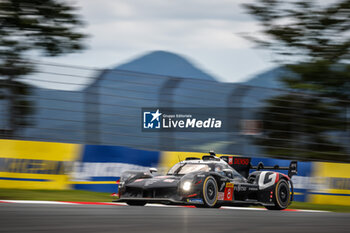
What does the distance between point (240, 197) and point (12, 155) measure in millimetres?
3845

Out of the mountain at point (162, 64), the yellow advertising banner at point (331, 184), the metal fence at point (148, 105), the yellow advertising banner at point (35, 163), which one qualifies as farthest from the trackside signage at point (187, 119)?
the mountain at point (162, 64)

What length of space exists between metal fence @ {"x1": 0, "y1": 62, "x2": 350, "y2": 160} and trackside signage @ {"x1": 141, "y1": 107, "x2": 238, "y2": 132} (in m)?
0.10

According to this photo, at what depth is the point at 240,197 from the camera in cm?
944

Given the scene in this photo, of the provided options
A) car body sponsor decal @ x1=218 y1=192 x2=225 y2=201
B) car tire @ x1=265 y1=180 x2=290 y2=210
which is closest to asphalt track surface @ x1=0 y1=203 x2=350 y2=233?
car body sponsor decal @ x1=218 y1=192 x2=225 y2=201

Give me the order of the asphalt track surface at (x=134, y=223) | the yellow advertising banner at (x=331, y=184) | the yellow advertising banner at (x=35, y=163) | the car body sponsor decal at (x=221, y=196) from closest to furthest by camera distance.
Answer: the asphalt track surface at (x=134, y=223), the car body sponsor decal at (x=221, y=196), the yellow advertising banner at (x=35, y=163), the yellow advertising banner at (x=331, y=184)

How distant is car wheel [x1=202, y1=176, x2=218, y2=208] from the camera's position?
8664 mm

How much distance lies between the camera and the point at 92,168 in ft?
34.4

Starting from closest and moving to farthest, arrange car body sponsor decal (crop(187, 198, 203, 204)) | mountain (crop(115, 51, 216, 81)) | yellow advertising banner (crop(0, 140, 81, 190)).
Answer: car body sponsor decal (crop(187, 198, 203, 204)) < yellow advertising banner (crop(0, 140, 81, 190)) < mountain (crop(115, 51, 216, 81))

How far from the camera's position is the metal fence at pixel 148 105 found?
9.89 metres

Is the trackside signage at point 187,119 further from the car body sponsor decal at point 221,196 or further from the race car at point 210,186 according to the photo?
the car body sponsor decal at point 221,196

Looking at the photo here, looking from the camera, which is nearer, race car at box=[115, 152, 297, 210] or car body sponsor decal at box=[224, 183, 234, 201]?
race car at box=[115, 152, 297, 210]

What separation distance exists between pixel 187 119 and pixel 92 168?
210cm

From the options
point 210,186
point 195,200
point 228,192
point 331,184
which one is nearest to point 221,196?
point 228,192

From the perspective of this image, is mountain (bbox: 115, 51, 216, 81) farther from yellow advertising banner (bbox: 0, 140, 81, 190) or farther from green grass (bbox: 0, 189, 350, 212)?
green grass (bbox: 0, 189, 350, 212)
